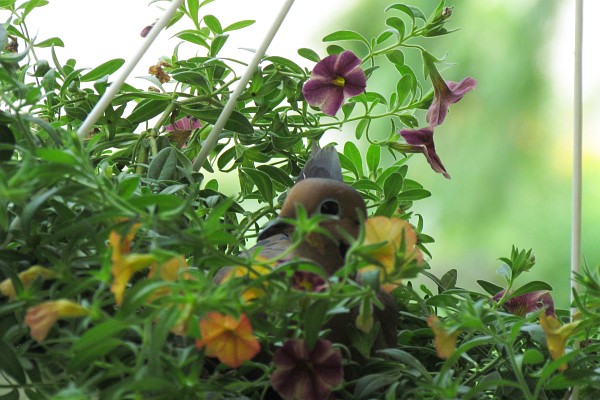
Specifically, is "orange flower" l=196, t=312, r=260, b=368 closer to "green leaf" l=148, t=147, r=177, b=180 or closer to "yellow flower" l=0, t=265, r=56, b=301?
"yellow flower" l=0, t=265, r=56, b=301

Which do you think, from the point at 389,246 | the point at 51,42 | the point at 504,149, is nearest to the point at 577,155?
the point at 389,246

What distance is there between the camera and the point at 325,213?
1.46ft

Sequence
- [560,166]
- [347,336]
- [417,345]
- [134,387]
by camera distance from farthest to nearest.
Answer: [560,166]
[417,345]
[347,336]
[134,387]

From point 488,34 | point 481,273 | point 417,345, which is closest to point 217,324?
point 417,345

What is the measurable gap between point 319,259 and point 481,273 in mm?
1930

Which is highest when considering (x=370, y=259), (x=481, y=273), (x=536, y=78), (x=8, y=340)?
(x=536, y=78)

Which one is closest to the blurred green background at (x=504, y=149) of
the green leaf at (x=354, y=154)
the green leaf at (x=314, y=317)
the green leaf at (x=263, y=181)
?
the green leaf at (x=354, y=154)

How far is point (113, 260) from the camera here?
12.8 inches

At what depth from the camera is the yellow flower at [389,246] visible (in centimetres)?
35

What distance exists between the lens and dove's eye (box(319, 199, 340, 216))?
17.5 inches

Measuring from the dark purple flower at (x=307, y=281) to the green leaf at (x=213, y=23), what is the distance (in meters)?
0.34

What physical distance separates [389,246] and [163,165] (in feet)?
0.82

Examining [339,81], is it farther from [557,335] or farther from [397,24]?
[557,335]

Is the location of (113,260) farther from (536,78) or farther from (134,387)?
(536,78)
